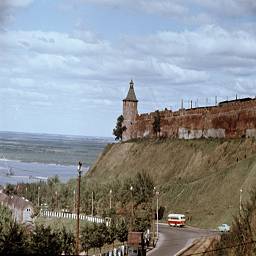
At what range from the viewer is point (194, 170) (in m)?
88.1

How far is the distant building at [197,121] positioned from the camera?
88.0 m

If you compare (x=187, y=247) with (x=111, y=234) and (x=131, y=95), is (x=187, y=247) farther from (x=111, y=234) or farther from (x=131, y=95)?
(x=131, y=95)

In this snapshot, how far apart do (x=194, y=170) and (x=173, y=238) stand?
37143 mm

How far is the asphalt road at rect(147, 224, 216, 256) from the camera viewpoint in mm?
43625

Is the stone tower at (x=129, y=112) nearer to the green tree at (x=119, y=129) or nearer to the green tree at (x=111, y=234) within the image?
the green tree at (x=119, y=129)

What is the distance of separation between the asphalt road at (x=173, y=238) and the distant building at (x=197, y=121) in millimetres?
28370

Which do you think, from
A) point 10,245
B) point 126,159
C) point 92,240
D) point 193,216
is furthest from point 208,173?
point 10,245

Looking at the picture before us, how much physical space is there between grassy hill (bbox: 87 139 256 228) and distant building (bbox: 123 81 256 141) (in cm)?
216

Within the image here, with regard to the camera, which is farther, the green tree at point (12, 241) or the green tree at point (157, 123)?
the green tree at point (157, 123)

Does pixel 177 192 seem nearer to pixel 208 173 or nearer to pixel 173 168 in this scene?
pixel 208 173

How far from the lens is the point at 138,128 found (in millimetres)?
121312

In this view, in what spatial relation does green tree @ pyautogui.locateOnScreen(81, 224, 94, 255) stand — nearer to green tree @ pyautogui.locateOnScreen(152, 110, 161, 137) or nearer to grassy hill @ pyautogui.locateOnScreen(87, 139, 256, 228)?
grassy hill @ pyautogui.locateOnScreen(87, 139, 256, 228)

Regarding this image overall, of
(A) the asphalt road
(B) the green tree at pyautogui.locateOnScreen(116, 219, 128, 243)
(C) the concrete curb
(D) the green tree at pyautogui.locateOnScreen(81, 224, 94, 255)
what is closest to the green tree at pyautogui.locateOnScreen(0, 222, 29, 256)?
(D) the green tree at pyautogui.locateOnScreen(81, 224, 94, 255)

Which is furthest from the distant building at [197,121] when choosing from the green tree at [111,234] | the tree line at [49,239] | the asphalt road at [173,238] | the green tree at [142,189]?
the tree line at [49,239]
